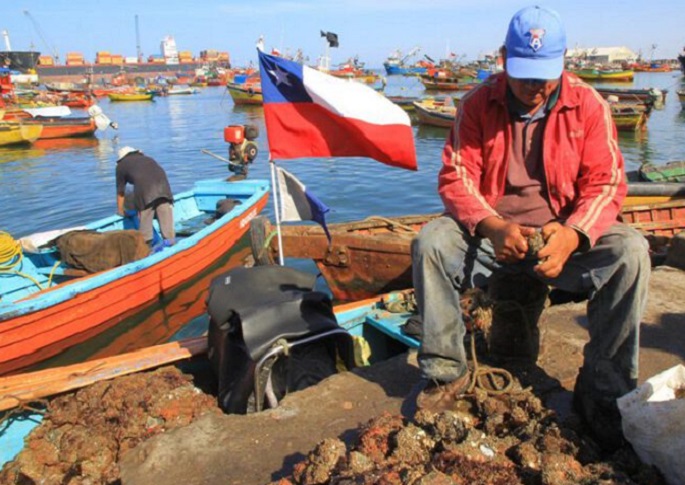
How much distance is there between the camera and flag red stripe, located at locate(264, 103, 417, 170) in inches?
158

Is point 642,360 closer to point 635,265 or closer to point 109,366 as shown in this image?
point 635,265

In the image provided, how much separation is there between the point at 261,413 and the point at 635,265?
1917mm

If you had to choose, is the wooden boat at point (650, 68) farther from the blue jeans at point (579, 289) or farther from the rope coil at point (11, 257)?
the blue jeans at point (579, 289)

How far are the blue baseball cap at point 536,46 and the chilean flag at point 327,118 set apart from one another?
1639mm

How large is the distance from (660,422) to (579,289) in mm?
631

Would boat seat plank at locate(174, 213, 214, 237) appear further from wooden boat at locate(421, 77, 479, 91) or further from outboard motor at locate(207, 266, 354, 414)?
wooden boat at locate(421, 77, 479, 91)

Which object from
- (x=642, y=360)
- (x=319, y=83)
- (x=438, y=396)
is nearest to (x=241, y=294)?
(x=438, y=396)

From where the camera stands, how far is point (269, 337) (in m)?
3.05

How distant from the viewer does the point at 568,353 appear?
324cm

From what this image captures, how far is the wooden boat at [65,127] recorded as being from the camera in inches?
992

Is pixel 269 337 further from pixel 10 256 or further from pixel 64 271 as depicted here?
pixel 64 271

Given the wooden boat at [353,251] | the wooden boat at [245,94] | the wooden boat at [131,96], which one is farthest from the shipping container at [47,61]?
the wooden boat at [353,251]

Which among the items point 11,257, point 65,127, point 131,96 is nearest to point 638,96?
point 65,127

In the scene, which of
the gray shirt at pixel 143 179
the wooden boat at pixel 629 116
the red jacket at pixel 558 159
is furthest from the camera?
the wooden boat at pixel 629 116
